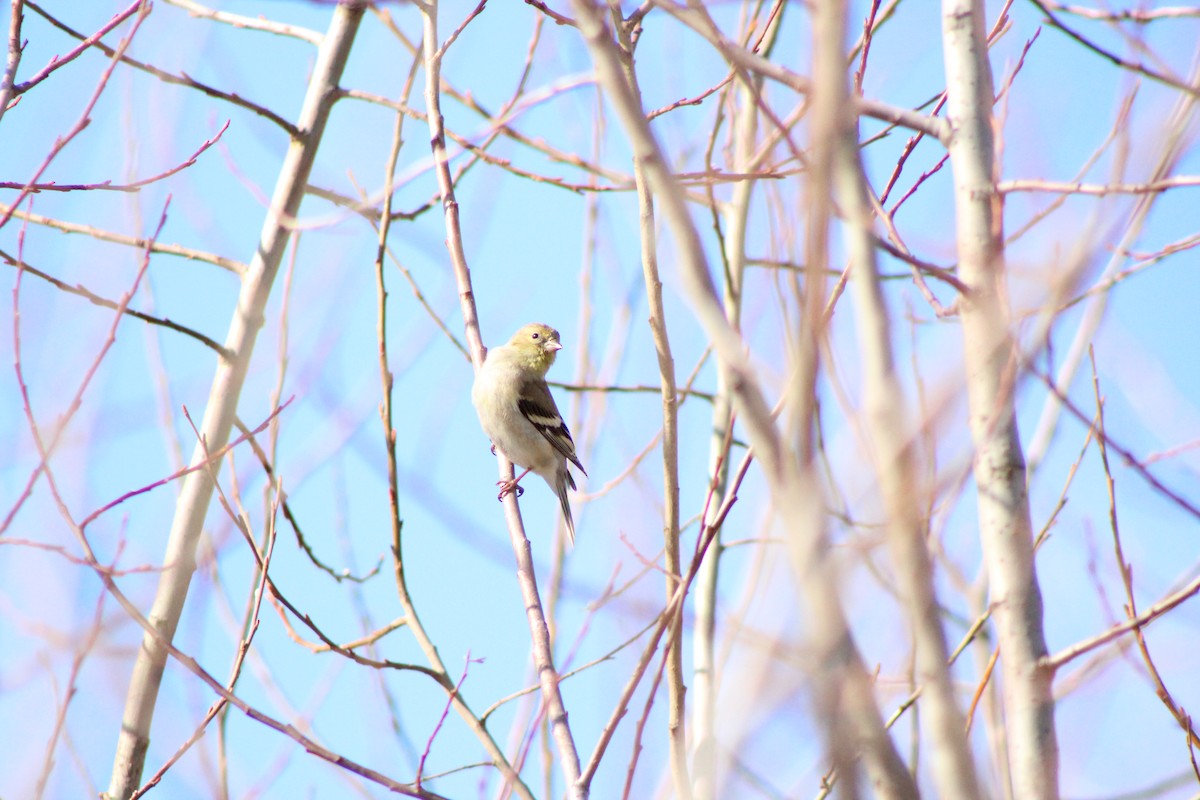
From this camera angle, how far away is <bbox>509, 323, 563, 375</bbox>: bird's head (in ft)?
23.4

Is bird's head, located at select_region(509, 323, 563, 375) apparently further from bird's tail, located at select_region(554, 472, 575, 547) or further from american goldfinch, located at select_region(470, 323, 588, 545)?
bird's tail, located at select_region(554, 472, 575, 547)

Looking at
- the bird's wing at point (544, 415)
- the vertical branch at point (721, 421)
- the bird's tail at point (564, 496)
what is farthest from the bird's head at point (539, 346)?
the vertical branch at point (721, 421)

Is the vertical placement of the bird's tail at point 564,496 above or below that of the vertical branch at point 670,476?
above

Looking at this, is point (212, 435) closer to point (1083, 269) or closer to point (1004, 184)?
point (1004, 184)

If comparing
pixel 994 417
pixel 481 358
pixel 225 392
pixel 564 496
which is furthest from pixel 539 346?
pixel 994 417

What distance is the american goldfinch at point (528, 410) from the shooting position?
21.0ft

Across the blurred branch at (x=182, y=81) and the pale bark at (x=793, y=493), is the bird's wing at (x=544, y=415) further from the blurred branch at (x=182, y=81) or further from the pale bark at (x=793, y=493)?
the pale bark at (x=793, y=493)

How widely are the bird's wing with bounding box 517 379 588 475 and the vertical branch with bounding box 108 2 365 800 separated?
8.98 feet

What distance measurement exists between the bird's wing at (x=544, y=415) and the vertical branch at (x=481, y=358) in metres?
1.72

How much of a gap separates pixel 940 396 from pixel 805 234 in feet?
1.59

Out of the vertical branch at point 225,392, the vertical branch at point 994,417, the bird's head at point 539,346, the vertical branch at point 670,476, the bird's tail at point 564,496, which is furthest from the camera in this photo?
the bird's head at point 539,346

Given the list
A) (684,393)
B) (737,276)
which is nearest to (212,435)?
(684,393)

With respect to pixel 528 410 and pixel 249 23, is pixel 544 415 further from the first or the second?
pixel 249 23

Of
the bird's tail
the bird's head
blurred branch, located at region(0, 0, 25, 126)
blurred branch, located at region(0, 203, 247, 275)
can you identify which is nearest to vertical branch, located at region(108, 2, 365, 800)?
blurred branch, located at region(0, 203, 247, 275)
